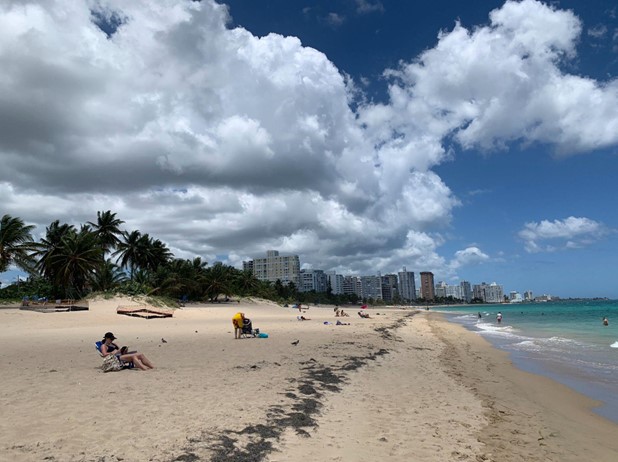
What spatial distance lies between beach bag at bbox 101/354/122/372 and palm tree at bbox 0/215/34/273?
3420cm

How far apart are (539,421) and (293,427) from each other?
17.0ft

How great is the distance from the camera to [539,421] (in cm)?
808

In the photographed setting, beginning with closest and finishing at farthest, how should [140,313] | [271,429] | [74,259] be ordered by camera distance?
[271,429], [140,313], [74,259]

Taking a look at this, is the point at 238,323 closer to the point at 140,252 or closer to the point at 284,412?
the point at 284,412

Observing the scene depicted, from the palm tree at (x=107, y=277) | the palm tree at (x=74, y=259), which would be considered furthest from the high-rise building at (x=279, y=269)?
the palm tree at (x=74, y=259)

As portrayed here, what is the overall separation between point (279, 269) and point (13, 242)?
15905 centimetres

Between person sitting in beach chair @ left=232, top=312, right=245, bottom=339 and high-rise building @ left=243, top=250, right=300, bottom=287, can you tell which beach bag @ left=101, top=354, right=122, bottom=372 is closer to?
person sitting in beach chair @ left=232, top=312, right=245, bottom=339

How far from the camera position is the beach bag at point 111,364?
1022 cm

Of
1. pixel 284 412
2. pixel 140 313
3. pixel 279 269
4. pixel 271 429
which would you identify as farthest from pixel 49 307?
pixel 279 269

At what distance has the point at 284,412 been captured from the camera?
283 inches

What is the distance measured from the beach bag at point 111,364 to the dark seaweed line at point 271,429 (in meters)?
4.72

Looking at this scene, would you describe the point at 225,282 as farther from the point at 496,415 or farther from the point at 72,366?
the point at 496,415

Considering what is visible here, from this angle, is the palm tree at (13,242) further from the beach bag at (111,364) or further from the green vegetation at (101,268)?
the beach bag at (111,364)

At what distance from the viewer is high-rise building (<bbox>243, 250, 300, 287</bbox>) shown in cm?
19012
